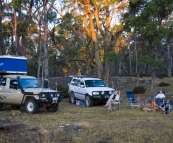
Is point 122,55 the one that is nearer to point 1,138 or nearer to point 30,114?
point 30,114

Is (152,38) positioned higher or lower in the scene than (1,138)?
higher

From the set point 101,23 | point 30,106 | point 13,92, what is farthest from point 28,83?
point 101,23

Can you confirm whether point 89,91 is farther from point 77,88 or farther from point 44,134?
point 44,134

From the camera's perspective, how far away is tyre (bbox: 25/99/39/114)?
12688mm

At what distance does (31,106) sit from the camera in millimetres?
12875

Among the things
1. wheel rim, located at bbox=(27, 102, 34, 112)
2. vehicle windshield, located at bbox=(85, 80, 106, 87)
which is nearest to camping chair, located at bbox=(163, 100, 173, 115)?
vehicle windshield, located at bbox=(85, 80, 106, 87)

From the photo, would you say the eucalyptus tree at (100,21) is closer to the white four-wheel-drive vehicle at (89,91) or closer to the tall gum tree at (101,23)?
the tall gum tree at (101,23)

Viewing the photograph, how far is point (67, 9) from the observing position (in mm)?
22859

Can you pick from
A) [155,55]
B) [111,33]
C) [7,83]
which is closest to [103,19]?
[111,33]

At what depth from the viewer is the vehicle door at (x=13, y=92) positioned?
13242mm

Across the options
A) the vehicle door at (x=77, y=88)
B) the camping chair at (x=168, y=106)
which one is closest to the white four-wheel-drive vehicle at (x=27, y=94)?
the vehicle door at (x=77, y=88)

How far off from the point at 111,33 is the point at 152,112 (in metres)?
11.8

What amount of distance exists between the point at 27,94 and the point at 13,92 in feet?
2.80

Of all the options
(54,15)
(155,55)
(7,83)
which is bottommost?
(7,83)
